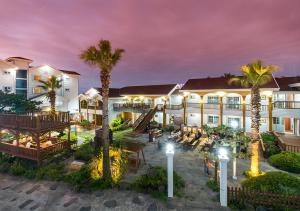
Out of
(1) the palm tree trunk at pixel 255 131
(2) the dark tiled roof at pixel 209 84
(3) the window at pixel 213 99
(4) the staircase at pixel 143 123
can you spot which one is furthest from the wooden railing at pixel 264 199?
(3) the window at pixel 213 99

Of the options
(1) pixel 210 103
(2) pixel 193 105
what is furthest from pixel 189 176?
(2) pixel 193 105

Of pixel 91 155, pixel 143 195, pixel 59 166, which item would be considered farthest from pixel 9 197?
pixel 143 195

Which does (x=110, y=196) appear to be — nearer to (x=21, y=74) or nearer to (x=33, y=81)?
(x=33, y=81)

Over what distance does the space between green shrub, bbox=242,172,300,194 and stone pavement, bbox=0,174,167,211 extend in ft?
16.9

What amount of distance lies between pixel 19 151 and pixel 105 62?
12.7 m

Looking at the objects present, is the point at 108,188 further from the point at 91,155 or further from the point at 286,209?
the point at 286,209

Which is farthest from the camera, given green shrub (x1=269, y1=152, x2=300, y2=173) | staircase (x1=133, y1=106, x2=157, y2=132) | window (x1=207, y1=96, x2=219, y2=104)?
window (x1=207, y1=96, x2=219, y2=104)

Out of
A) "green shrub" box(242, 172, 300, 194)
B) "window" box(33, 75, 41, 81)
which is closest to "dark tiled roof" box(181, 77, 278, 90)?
"green shrub" box(242, 172, 300, 194)

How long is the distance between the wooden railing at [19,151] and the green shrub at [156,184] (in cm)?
1037

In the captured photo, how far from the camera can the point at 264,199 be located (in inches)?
328

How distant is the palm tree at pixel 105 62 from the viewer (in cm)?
1075

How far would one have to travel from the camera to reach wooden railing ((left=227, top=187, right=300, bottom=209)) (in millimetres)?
8047

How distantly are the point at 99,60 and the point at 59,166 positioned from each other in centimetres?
953

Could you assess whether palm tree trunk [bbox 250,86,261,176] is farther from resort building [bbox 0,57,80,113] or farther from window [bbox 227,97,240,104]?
resort building [bbox 0,57,80,113]
